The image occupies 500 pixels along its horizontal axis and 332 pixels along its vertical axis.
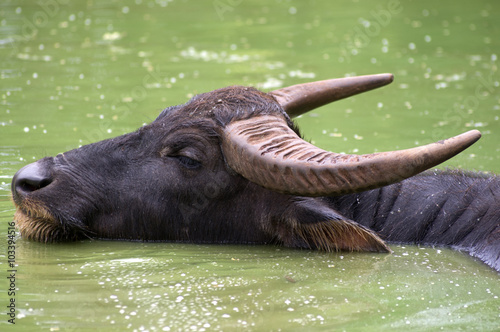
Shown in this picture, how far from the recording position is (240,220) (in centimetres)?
626

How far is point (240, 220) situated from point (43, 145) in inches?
162

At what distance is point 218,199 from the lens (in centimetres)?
618

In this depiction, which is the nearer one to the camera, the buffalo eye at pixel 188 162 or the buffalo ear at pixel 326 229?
the buffalo ear at pixel 326 229

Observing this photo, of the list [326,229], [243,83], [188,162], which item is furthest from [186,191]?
[243,83]

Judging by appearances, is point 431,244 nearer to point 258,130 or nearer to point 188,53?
point 258,130

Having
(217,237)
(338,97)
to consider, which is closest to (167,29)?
(338,97)

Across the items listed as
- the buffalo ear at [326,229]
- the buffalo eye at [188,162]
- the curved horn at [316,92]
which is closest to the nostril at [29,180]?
the buffalo eye at [188,162]

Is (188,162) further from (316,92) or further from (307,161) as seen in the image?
(316,92)

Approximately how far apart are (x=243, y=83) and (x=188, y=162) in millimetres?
6390

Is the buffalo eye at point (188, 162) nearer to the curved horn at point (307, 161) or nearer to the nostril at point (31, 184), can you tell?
the curved horn at point (307, 161)

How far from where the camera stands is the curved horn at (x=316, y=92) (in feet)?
23.3

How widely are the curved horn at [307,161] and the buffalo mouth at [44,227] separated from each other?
4.49 feet

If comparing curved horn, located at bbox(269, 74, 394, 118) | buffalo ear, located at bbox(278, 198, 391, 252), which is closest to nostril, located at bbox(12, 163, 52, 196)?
buffalo ear, located at bbox(278, 198, 391, 252)

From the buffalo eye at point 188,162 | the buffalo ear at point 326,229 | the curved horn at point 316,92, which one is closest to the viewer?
the buffalo ear at point 326,229
